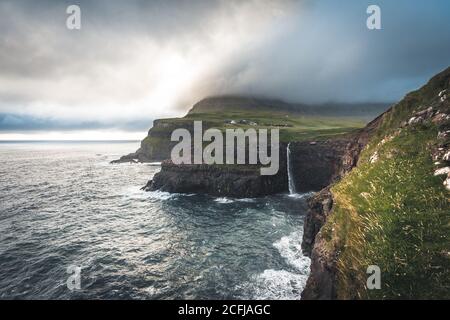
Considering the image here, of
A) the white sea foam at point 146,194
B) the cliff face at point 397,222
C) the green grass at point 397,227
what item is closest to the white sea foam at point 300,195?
the white sea foam at point 146,194

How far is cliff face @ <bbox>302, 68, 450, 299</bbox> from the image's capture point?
12.6 m

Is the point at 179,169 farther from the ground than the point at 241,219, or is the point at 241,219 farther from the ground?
the point at 179,169

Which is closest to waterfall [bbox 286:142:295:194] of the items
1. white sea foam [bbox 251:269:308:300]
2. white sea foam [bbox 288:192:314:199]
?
white sea foam [bbox 288:192:314:199]

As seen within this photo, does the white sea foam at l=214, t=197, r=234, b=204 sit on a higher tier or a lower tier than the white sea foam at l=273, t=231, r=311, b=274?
higher

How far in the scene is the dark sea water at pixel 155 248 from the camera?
91.5 ft

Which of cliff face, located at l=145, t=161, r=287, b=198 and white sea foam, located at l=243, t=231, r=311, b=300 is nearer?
white sea foam, located at l=243, t=231, r=311, b=300

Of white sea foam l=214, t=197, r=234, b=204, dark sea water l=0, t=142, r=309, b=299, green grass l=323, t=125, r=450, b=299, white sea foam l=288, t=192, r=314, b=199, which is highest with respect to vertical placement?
green grass l=323, t=125, r=450, b=299

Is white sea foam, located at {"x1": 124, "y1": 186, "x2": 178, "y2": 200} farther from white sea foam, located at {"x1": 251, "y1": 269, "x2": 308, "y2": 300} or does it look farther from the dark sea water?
white sea foam, located at {"x1": 251, "y1": 269, "x2": 308, "y2": 300}

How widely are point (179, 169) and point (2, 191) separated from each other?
53.5m

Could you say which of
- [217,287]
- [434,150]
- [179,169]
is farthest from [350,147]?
[179,169]

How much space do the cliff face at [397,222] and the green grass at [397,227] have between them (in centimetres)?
4

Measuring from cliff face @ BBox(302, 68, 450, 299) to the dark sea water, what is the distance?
33.7 ft

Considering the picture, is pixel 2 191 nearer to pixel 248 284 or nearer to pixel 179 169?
pixel 179 169
